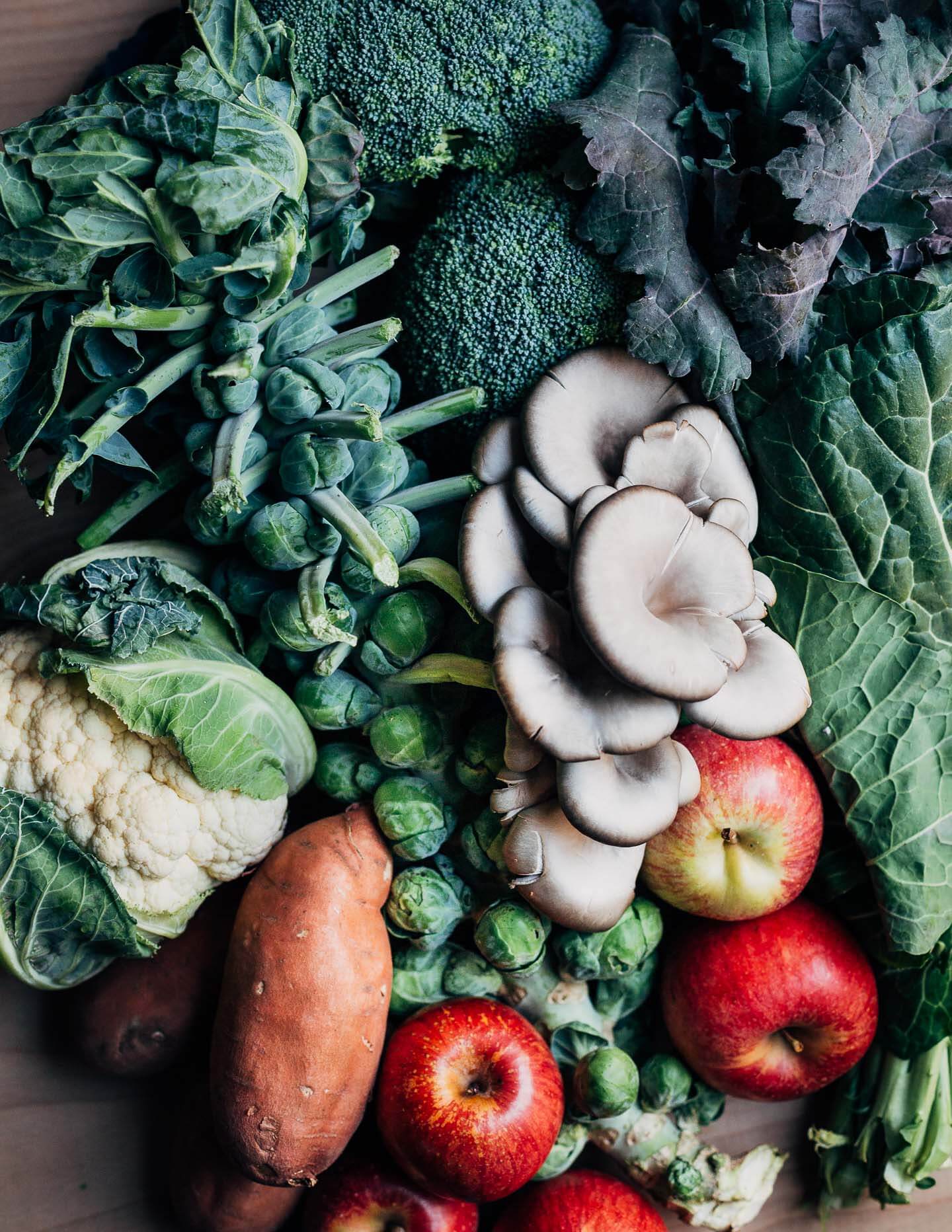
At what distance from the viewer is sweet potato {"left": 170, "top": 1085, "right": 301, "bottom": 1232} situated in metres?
1.20

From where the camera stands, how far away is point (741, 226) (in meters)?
1.21

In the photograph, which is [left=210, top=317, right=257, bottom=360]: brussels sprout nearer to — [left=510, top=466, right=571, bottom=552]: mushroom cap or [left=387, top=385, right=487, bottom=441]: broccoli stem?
[left=387, top=385, right=487, bottom=441]: broccoli stem

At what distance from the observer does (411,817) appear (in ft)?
3.85

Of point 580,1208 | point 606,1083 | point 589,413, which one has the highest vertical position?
point 589,413

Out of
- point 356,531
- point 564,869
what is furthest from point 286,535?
point 564,869

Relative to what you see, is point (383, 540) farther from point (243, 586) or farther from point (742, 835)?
point (742, 835)

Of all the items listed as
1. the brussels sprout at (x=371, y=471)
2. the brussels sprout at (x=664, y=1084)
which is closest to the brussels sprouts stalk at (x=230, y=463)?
the brussels sprout at (x=371, y=471)

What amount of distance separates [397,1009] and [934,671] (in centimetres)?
84

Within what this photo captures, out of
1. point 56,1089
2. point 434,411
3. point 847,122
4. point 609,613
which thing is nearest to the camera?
point 609,613

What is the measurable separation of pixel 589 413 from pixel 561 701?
1.28 feet

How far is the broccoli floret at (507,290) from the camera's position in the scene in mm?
1176

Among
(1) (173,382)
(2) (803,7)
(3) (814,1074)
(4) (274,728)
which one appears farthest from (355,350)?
(3) (814,1074)

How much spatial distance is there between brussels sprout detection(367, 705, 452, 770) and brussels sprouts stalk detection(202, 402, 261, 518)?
0.89ft

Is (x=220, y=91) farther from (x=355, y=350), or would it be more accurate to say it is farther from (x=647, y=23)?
(x=647, y=23)
